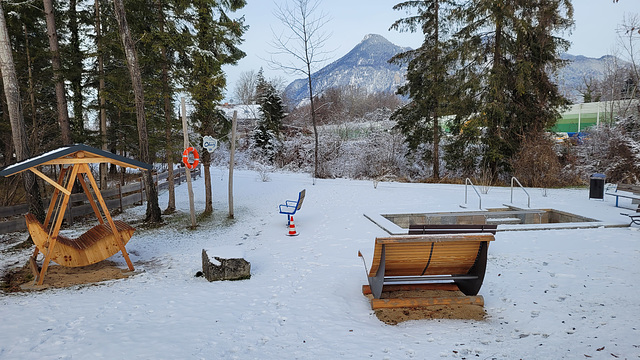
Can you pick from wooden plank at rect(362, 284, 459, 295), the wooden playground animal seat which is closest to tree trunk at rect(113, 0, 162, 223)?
the wooden playground animal seat

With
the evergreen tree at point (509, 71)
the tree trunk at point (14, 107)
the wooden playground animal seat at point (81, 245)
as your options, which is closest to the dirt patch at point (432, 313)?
the wooden playground animal seat at point (81, 245)

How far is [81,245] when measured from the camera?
611cm

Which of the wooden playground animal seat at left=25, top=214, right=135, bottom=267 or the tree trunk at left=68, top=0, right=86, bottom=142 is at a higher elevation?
the tree trunk at left=68, top=0, right=86, bottom=142

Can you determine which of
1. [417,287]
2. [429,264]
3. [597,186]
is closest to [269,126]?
[597,186]

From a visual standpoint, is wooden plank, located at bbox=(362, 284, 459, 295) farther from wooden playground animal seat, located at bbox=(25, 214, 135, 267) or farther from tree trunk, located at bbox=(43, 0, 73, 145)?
tree trunk, located at bbox=(43, 0, 73, 145)

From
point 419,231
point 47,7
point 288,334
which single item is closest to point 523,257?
point 419,231

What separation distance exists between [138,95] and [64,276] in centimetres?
564

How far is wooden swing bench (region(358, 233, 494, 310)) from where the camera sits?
13.1ft

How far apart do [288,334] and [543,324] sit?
2719 mm

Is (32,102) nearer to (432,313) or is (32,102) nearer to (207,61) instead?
(207,61)

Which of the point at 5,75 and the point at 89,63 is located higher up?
the point at 89,63

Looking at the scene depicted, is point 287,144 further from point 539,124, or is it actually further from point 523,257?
point 523,257

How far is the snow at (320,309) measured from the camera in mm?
3338

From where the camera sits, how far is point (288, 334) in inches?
147
